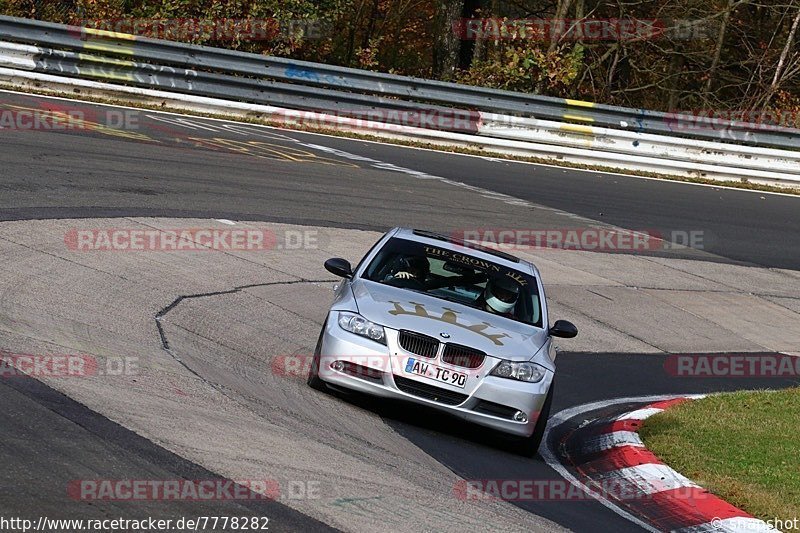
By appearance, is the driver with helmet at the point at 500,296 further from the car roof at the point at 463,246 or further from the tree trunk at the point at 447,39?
the tree trunk at the point at 447,39

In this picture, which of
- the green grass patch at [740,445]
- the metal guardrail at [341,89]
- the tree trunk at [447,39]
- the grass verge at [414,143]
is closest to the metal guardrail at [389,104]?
the metal guardrail at [341,89]

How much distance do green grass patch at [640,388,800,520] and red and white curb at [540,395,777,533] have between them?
5.6 inches

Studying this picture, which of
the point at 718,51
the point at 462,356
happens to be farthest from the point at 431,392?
the point at 718,51

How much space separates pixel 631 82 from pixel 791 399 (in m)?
23.7

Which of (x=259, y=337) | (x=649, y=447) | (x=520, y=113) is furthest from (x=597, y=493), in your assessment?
(x=520, y=113)

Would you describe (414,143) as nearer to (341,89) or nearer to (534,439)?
(341,89)

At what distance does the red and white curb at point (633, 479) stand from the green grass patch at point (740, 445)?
0.14 meters

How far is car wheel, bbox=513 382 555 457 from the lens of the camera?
28.5 ft

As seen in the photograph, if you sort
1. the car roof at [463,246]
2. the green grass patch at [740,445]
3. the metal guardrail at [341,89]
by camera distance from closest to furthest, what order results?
1. the green grass patch at [740,445]
2. the car roof at [463,246]
3. the metal guardrail at [341,89]

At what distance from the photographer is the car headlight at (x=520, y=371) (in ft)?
28.2

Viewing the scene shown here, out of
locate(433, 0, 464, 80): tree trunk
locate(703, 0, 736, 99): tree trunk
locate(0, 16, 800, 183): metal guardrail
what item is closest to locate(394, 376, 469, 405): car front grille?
locate(0, 16, 800, 183): metal guardrail

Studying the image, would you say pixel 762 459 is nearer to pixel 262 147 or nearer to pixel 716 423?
pixel 716 423

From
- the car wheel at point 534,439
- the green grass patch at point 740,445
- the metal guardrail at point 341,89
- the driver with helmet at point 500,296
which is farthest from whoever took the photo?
the metal guardrail at point 341,89

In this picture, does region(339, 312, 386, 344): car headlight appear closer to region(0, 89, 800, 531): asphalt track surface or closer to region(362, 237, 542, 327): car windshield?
region(0, 89, 800, 531): asphalt track surface
